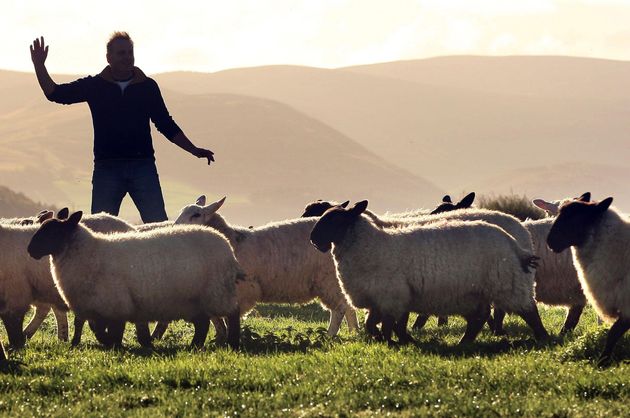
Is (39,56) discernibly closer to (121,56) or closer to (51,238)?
(121,56)

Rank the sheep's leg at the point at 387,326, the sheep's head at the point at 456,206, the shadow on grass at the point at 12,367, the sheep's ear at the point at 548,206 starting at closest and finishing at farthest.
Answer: the shadow on grass at the point at 12,367
the sheep's leg at the point at 387,326
the sheep's ear at the point at 548,206
the sheep's head at the point at 456,206

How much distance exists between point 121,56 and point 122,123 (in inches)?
35.4

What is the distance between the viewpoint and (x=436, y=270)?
11242 millimetres

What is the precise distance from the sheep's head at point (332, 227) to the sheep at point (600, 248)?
2.50 meters

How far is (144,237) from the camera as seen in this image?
11805 mm

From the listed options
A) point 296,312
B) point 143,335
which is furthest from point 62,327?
point 296,312

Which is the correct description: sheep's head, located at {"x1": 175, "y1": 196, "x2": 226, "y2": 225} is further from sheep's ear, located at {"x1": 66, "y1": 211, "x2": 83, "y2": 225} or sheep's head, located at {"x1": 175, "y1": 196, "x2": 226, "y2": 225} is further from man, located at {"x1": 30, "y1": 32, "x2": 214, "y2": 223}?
sheep's ear, located at {"x1": 66, "y1": 211, "x2": 83, "y2": 225}

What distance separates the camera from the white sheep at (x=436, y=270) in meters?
11.3

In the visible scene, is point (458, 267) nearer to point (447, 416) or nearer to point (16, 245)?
point (447, 416)

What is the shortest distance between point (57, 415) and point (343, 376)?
7.69 feet

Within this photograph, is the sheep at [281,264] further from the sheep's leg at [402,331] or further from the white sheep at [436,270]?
the sheep's leg at [402,331]

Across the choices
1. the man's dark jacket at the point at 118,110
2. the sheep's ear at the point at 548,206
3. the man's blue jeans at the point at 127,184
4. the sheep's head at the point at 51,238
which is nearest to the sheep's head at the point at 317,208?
the man's blue jeans at the point at 127,184

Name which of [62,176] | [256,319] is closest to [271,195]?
[62,176]

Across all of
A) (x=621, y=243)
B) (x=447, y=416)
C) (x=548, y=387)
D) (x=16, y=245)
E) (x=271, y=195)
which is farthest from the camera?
(x=271, y=195)
